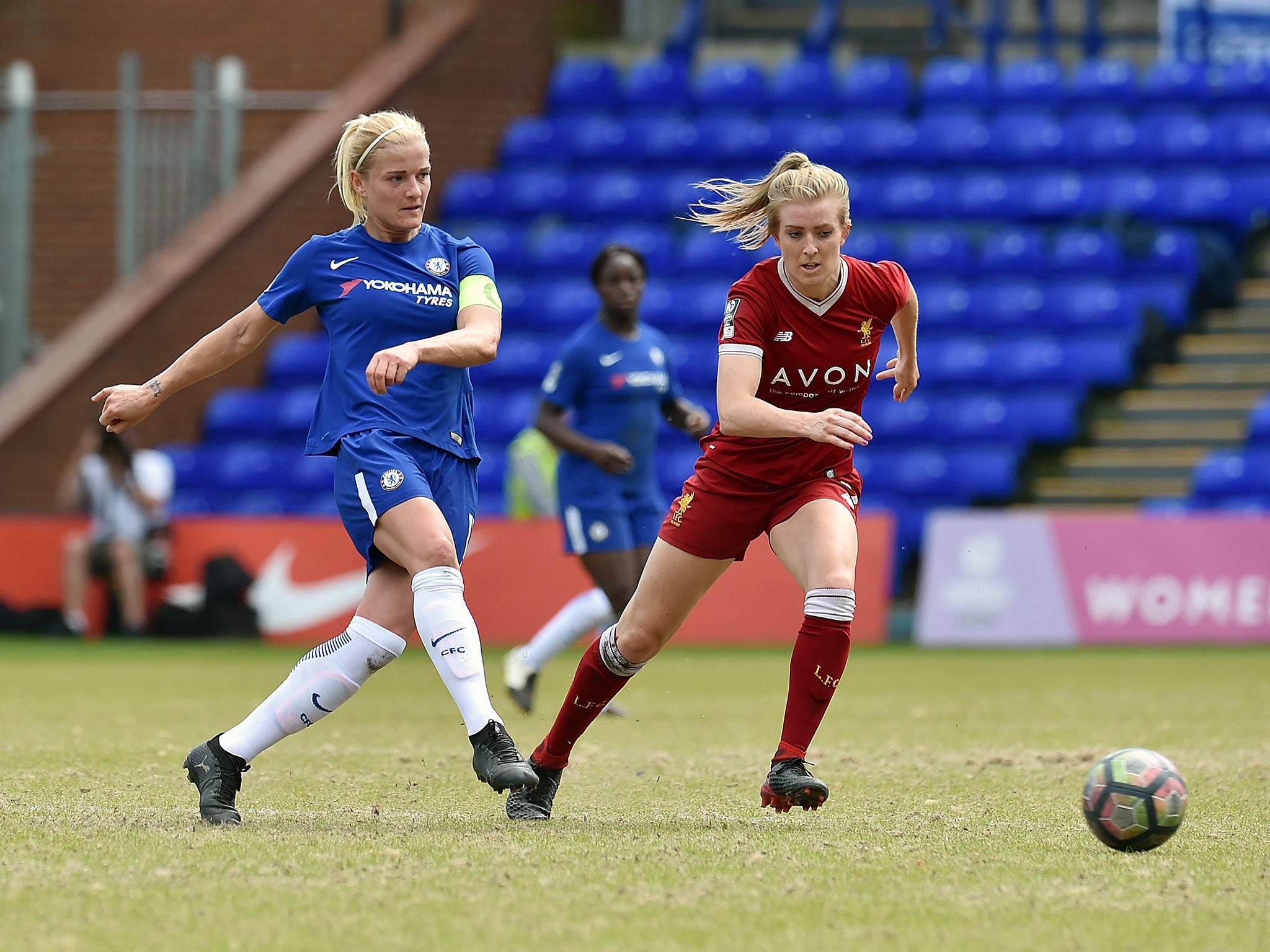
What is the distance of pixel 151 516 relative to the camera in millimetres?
15867

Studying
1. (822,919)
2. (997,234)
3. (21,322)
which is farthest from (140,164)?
(822,919)

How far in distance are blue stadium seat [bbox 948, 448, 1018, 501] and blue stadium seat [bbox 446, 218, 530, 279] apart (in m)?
5.49

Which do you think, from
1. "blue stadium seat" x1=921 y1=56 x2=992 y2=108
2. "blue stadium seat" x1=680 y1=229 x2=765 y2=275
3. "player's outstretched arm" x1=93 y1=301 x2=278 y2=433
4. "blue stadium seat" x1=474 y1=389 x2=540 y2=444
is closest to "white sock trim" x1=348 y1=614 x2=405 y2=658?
Result: "player's outstretched arm" x1=93 y1=301 x2=278 y2=433

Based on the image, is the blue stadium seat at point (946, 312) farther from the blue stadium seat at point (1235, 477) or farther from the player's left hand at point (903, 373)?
the player's left hand at point (903, 373)

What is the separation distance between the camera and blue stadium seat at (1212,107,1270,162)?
19.2 metres

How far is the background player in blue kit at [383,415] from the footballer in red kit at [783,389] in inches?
29.8

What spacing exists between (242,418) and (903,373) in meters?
13.5

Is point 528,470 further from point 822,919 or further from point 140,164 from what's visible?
point 822,919

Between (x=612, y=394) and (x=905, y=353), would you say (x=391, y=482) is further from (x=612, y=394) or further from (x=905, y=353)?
(x=612, y=394)

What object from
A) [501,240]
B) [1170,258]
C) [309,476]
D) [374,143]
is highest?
[501,240]

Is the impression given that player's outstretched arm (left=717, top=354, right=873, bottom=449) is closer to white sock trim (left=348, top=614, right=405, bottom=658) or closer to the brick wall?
white sock trim (left=348, top=614, right=405, bottom=658)

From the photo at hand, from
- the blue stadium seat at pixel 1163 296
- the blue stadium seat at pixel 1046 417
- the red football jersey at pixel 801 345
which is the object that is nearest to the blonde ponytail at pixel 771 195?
the red football jersey at pixel 801 345

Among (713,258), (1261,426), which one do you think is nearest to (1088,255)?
(1261,426)

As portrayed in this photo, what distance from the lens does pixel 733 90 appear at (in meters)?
21.5
